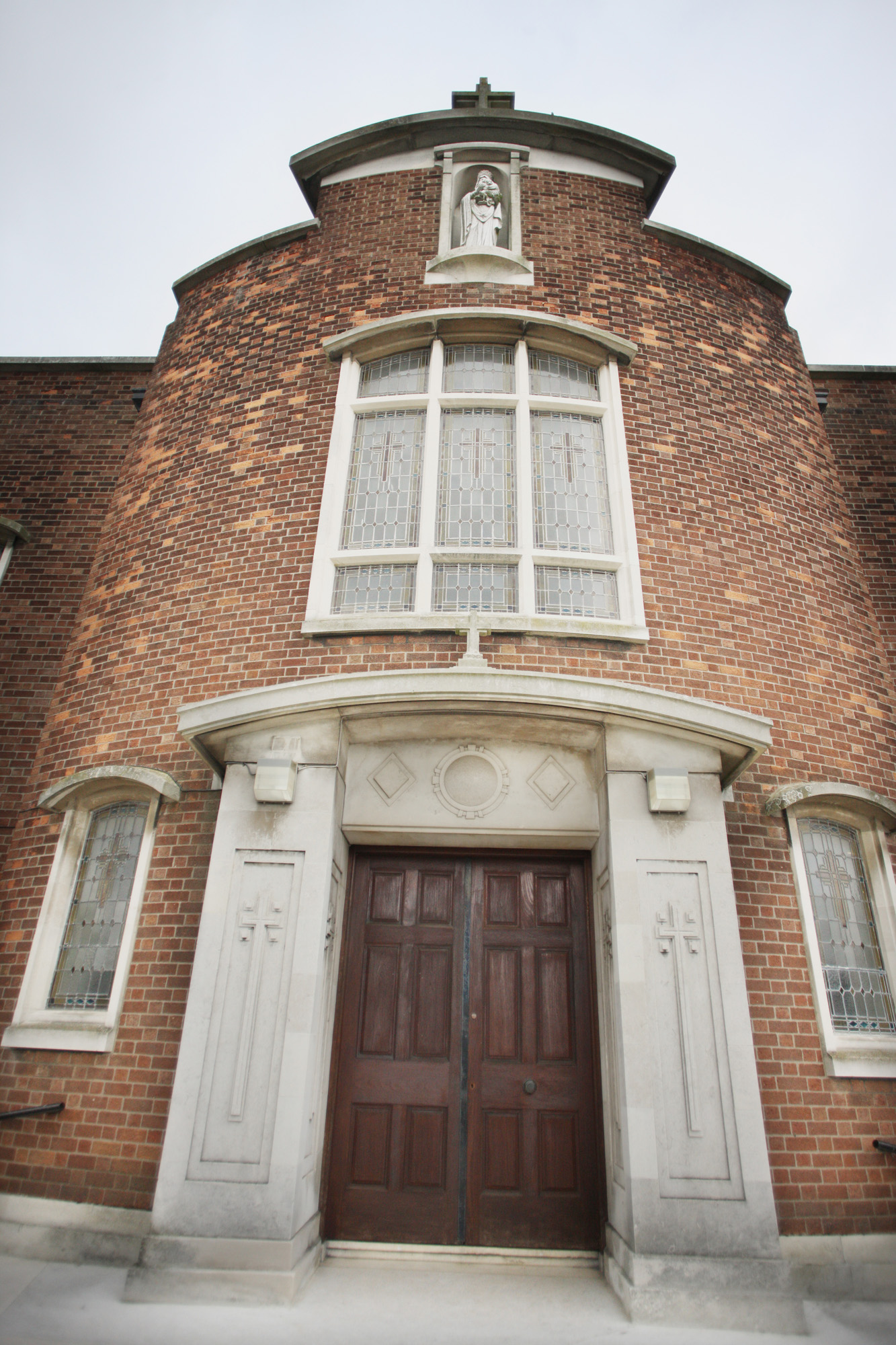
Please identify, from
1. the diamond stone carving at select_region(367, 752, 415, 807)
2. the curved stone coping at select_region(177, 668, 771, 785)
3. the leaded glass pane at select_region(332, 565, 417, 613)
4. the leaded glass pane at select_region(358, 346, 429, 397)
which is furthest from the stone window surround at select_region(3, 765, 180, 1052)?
the leaded glass pane at select_region(358, 346, 429, 397)

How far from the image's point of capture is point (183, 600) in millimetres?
6535

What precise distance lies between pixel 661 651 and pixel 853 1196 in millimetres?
3650

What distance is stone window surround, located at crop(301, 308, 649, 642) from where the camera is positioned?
5.96 metres

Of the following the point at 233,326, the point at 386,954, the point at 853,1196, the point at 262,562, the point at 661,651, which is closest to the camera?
the point at 853,1196

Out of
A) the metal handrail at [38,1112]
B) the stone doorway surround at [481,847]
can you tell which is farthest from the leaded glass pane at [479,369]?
the metal handrail at [38,1112]

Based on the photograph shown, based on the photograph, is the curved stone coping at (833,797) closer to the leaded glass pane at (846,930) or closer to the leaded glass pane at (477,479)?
the leaded glass pane at (846,930)

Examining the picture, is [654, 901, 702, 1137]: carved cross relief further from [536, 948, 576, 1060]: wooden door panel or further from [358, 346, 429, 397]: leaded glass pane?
[358, 346, 429, 397]: leaded glass pane

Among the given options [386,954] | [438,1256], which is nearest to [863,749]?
[386,954]

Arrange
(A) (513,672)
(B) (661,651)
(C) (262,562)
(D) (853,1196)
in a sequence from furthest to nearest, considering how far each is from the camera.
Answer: (C) (262,562) < (B) (661,651) < (A) (513,672) < (D) (853,1196)

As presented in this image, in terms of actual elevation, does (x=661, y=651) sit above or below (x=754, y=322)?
below

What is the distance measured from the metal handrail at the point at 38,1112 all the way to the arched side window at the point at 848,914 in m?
4.95

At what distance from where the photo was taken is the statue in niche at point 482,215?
7934 mm

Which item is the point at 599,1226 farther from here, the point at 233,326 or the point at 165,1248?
the point at 233,326

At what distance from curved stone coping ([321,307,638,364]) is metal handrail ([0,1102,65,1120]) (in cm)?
649
